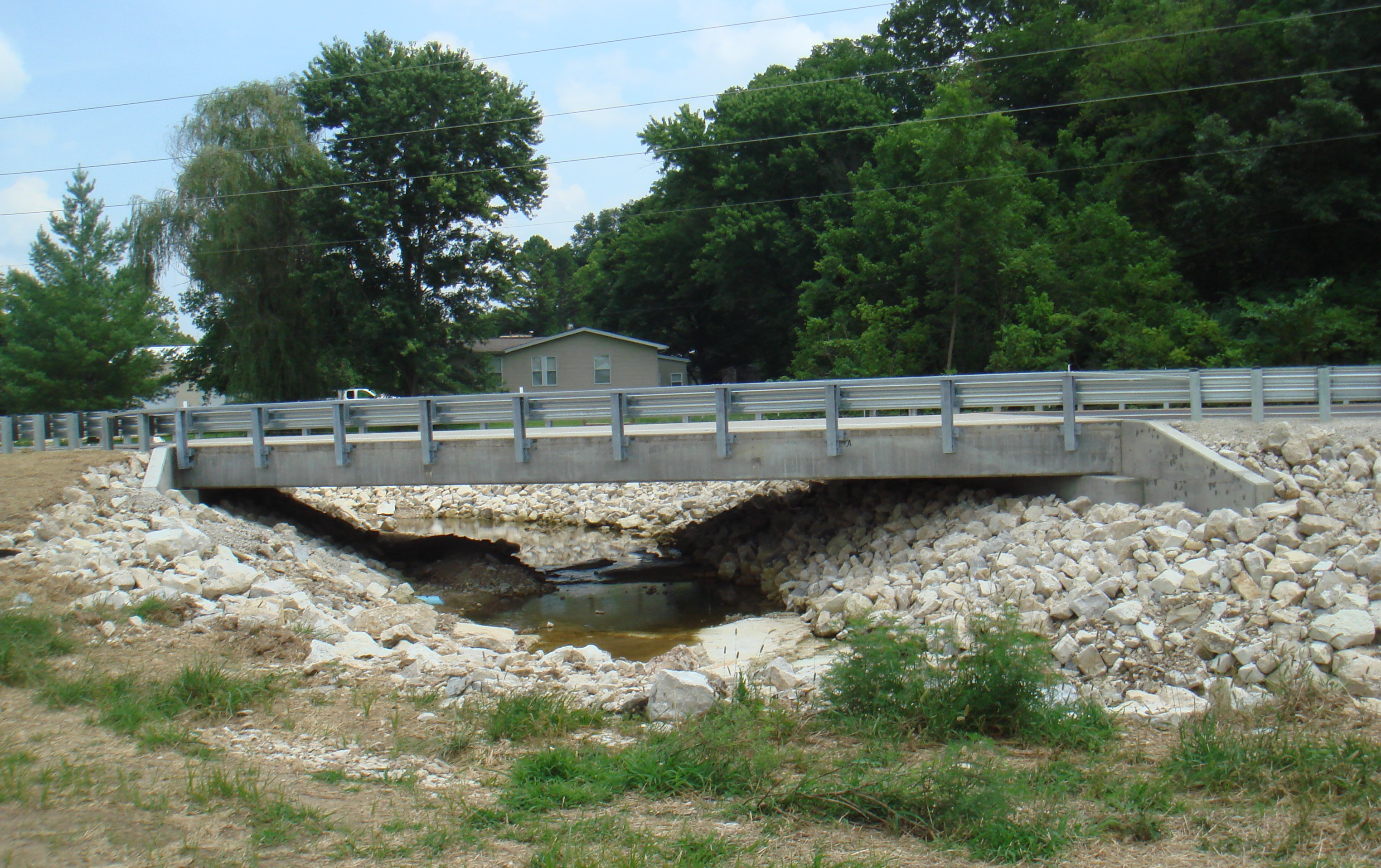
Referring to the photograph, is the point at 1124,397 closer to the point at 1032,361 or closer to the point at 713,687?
the point at 713,687

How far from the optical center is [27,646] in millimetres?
8680

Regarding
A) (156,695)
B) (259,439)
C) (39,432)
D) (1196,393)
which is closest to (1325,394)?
(1196,393)

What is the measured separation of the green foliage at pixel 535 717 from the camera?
22.7 feet

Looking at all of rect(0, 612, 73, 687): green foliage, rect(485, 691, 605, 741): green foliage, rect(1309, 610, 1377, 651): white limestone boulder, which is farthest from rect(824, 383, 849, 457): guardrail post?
rect(0, 612, 73, 687): green foliage

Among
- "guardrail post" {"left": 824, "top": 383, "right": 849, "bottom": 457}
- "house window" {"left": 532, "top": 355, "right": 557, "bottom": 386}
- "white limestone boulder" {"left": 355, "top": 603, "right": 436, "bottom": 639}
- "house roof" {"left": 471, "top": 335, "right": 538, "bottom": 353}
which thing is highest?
"house roof" {"left": 471, "top": 335, "right": 538, "bottom": 353}

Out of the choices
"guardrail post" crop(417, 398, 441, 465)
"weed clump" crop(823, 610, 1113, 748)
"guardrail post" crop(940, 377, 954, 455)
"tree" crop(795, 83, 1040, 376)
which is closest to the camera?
"weed clump" crop(823, 610, 1113, 748)

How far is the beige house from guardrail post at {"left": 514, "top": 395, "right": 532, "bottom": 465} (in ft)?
82.8

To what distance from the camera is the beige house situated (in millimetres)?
41438

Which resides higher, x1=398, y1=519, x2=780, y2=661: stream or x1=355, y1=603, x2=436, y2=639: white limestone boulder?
x1=355, y1=603, x2=436, y2=639: white limestone boulder

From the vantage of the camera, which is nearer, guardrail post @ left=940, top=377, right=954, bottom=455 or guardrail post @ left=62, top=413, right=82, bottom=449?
guardrail post @ left=940, top=377, right=954, bottom=455

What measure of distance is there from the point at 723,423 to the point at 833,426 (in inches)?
66.4

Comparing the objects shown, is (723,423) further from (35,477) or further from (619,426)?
(35,477)

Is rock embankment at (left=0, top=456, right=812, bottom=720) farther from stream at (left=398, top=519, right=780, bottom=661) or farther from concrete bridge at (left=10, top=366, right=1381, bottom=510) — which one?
concrete bridge at (left=10, top=366, right=1381, bottom=510)

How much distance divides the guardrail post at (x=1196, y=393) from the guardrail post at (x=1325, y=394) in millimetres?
1379
